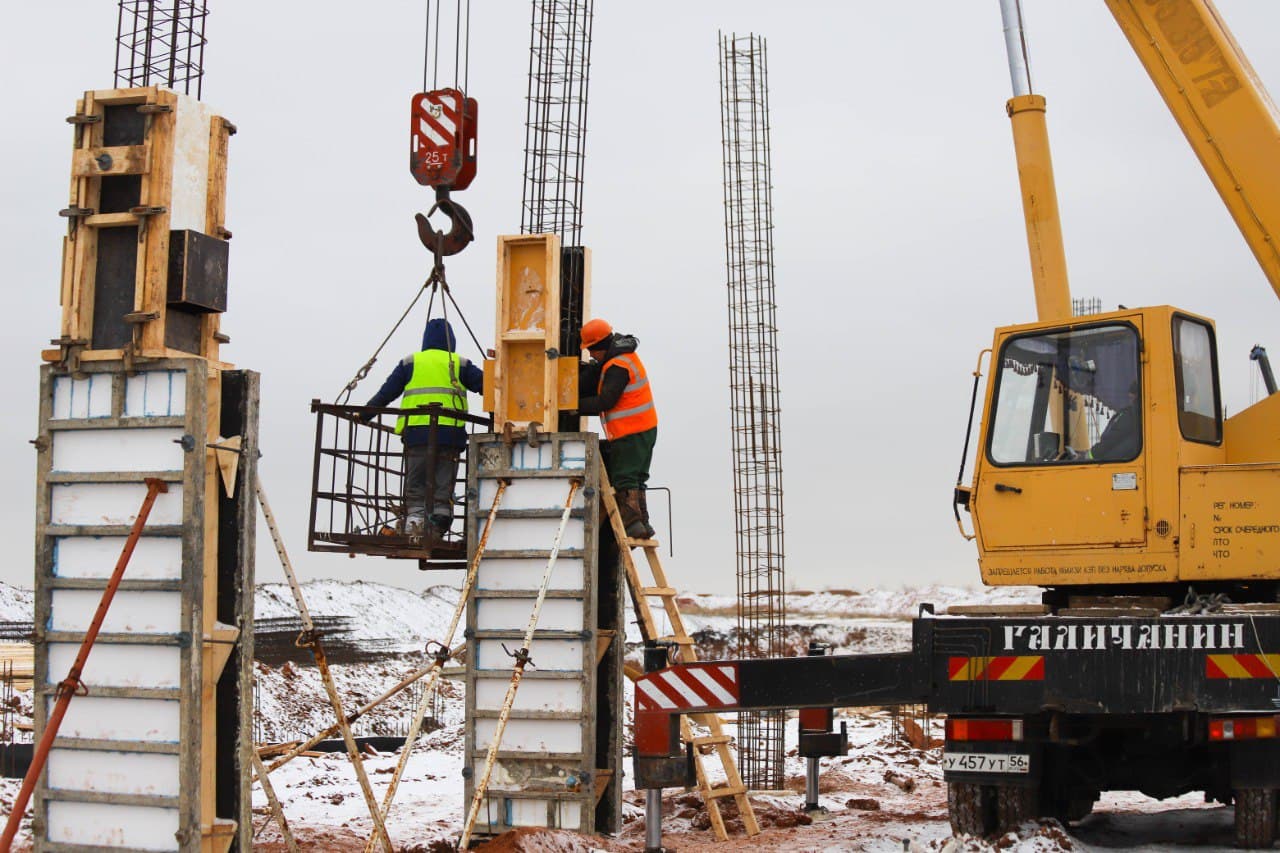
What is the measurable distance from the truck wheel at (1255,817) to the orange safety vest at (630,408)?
16.9 ft

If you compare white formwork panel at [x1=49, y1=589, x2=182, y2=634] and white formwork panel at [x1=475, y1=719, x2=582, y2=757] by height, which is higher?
white formwork panel at [x1=49, y1=589, x2=182, y2=634]


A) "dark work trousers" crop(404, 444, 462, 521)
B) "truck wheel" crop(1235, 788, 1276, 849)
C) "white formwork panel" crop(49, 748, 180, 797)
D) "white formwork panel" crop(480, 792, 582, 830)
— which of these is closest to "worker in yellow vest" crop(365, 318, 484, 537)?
"dark work trousers" crop(404, 444, 462, 521)

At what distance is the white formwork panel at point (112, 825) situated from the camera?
9.16 metres

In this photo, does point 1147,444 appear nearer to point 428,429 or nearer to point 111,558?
point 428,429

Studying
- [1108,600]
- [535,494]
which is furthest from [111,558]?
[1108,600]

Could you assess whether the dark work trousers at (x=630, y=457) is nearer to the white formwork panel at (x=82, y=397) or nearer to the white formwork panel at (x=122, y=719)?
the white formwork panel at (x=82, y=397)

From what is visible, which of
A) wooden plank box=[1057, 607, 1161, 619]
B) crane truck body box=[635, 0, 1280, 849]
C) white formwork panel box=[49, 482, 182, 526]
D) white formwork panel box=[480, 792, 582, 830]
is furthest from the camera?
white formwork panel box=[480, 792, 582, 830]

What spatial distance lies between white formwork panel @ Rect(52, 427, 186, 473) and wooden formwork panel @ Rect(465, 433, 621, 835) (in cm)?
335

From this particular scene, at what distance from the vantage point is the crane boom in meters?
10.9

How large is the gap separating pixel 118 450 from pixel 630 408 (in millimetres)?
4285

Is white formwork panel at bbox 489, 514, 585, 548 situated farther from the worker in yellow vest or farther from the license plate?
the license plate

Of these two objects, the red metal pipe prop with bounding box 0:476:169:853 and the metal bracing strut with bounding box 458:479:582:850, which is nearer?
the red metal pipe prop with bounding box 0:476:169:853

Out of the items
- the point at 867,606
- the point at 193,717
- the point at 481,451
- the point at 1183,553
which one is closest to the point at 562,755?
the point at 481,451

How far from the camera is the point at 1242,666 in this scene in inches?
360
